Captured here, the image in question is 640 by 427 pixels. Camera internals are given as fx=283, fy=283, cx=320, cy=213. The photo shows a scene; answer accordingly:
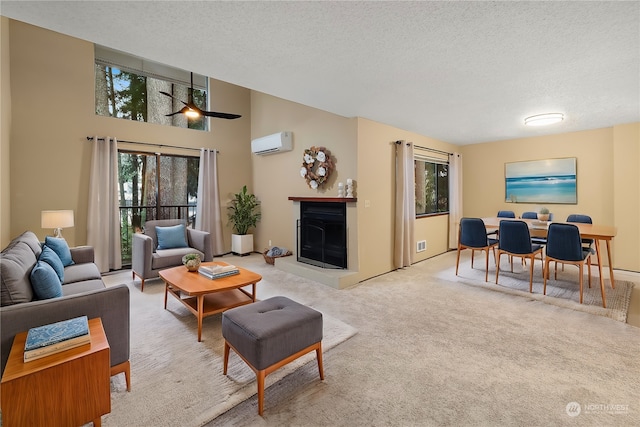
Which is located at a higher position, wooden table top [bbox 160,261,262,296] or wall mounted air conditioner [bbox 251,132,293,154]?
wall mounted air conditioner [bbox 251,132,293,154]

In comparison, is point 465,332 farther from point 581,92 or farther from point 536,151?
point 536,151

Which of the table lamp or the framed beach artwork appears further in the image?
the framed beach artwork

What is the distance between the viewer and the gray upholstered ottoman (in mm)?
1691

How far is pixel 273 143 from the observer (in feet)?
17.7

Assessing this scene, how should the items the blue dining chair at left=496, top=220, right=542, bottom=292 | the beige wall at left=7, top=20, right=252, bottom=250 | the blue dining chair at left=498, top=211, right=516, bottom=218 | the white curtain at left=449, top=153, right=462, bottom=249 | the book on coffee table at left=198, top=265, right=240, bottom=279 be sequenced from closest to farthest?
the book on coffee table at left=198, top=265, right=240, bottom=279
the blue dining chair at left=496, top=220, right=542, bottom=292
the beige wall at left=7, top=20, right=252, bottom=250
the blue dining chair at left=498, top=211, right=516, bottom=218
the white curtain at left=449, top=153, right=462, bottom=249

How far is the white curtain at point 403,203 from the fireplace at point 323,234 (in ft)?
3.40

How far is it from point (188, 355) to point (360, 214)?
9.08ft

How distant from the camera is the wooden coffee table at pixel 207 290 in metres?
2.61

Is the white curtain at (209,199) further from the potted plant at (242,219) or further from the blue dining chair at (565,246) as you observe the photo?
the blue dining chair at (565,246)

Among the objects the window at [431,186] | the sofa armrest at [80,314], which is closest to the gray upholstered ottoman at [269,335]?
the sofa armrest at [80,314]

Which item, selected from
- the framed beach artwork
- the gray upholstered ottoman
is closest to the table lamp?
the gray upholstered ottoman

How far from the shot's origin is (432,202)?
604cm

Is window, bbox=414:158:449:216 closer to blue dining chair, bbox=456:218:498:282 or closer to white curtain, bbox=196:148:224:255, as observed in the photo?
blue dining chair, bbox=456:218:498:282
